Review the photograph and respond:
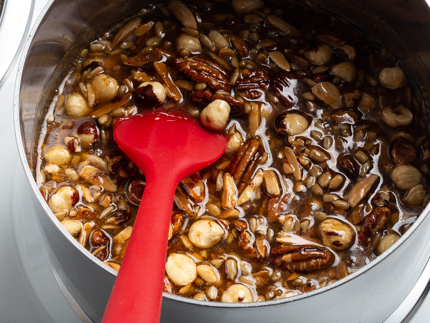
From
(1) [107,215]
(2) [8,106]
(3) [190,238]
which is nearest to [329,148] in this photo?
(3) [190,238]

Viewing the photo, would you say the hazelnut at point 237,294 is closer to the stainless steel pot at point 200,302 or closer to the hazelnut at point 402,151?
the stainless steel pot at point 200,302

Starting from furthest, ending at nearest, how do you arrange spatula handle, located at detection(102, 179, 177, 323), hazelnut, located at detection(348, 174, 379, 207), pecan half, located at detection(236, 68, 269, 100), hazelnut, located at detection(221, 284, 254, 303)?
1. pecan half, located at detection(236, 68, 269, 100)
2. hazelnut, located at detection(348, 174, 379, 207)
3. hazelnut, located at detection(221, 284, 254, 303)
4. spatula handle, located at detection(102, 179, 177, 323)

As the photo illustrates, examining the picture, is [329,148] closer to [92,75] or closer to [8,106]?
[92,75]

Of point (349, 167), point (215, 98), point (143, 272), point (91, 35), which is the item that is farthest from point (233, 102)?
point (143, 272)

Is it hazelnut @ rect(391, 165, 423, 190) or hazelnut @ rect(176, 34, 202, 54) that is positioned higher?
hazelnut @ rect(391, 165, 423, 190)

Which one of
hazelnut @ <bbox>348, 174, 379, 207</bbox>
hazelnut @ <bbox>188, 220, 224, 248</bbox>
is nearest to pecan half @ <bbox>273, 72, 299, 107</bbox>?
hazelnut @ <bbox>348, 174, 379, 207</bbox>

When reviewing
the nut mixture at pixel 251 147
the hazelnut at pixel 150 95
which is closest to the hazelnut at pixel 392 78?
the nut mixture at pixel 251 147

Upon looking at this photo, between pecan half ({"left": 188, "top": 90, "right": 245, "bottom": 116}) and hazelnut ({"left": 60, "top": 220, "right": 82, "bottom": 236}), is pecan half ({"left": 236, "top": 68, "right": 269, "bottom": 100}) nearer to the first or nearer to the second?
pecan half ({"left": 188, "top": 90, "right": 245, "bottom": 116})
